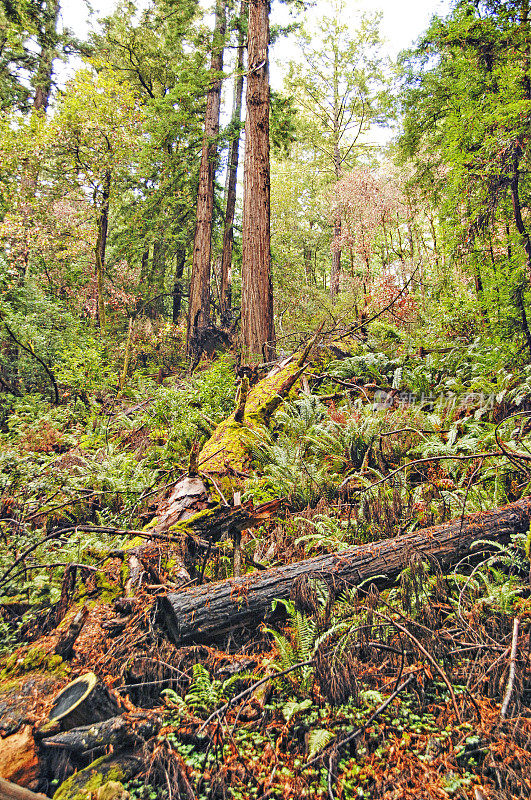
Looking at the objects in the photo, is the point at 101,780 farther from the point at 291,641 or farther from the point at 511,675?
the point at 511,675

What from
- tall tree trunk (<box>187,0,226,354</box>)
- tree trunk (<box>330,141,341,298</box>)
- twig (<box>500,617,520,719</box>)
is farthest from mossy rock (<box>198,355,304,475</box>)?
tree trunk (<box>330,141,341,298</box>)

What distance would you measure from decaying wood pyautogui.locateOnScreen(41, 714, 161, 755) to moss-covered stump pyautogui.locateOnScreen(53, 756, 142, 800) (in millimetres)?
66

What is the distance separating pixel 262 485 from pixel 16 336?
25.8 ft

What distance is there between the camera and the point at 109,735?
1774mm

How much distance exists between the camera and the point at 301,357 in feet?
20.7

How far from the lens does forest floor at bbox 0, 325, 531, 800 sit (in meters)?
1.65

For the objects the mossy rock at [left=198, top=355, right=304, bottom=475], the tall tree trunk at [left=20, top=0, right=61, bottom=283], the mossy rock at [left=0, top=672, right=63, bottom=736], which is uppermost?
the tall tree trunk at [left=20, top=0, right=61, bottom=283]

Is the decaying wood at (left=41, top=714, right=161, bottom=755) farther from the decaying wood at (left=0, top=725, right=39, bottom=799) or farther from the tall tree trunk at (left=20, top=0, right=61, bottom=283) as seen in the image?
the tall tree trunk at (left=20, top=0, right=61, bottom=283)

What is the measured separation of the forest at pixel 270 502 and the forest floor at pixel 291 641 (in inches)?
0.6

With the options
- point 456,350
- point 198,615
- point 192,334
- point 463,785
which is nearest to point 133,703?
point 198,615

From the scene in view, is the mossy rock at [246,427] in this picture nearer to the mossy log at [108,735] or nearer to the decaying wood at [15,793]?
the mossy log at [108,735]

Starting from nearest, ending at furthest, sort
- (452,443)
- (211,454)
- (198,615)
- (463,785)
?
(463,785) < (198,615) < (452,443) < (211,454)

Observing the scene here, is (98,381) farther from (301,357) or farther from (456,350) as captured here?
(456,350)

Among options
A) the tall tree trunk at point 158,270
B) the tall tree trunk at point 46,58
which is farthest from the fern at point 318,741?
the tall tree trunk at point 46,58
